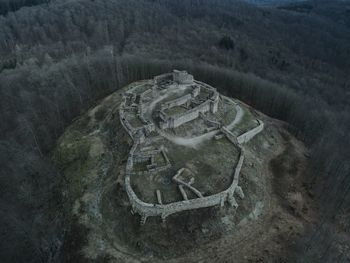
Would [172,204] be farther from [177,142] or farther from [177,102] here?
[177,102]

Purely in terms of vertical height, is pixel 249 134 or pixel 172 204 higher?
pixel 172 204

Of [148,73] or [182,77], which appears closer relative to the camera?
[182,77]

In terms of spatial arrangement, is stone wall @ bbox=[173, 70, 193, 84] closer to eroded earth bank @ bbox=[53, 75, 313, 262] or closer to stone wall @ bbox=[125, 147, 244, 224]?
eroded earth bank @ bbox=[53, 75, 313, 262]

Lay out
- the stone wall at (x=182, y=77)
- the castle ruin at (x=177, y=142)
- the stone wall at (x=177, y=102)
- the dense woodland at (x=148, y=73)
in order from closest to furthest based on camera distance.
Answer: the castle ruin at (x=177, y=142) < the dense woodland at (x=148, y=73) < the stone wall at (x=177, y=102) < the stone wall at (x=182, y=77)

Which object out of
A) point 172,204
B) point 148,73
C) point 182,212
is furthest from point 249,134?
point 148,73

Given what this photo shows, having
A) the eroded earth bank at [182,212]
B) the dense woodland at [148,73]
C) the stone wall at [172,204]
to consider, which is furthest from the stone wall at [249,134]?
the stone wall at [172,204]

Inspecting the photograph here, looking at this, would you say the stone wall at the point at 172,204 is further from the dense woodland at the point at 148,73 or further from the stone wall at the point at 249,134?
the stone wall at the point at 249,134

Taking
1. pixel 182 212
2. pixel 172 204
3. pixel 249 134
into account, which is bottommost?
pixel 249 134

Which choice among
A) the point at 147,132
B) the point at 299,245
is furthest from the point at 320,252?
the point at 147,132

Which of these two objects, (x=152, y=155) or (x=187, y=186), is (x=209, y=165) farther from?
(x=152, y=155)

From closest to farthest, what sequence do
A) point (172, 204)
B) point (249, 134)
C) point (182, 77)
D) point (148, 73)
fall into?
1. point (172, 204)
2. point (249, 134)
3. point (182, 77)
4. point (148, 73)
